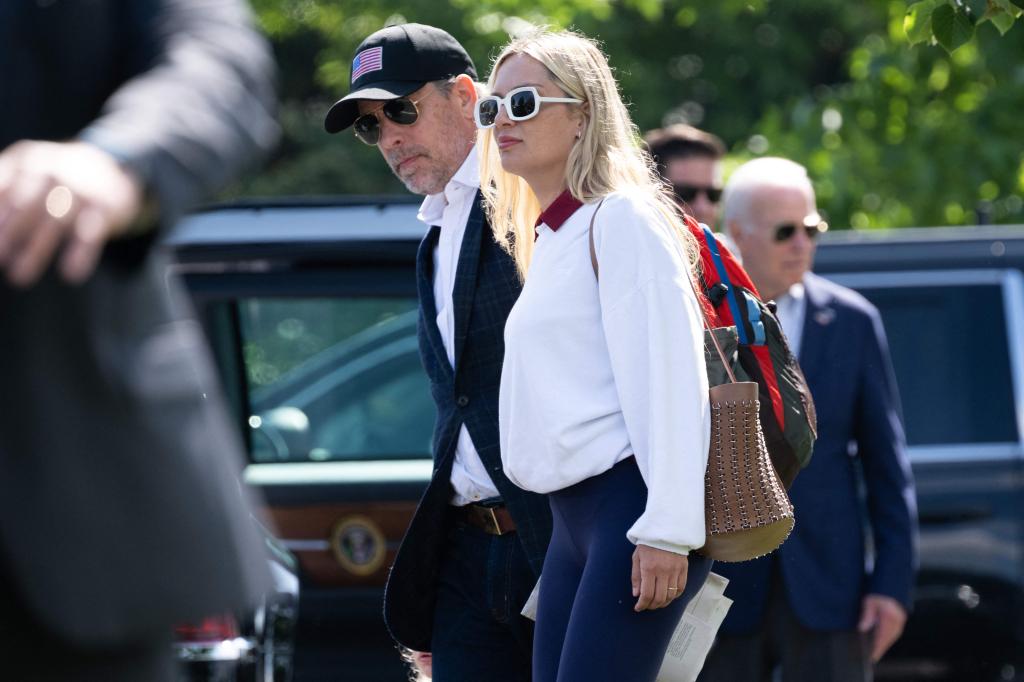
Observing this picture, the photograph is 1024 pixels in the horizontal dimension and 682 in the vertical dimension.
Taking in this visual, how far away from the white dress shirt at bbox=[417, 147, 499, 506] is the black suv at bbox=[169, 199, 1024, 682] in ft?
5.45

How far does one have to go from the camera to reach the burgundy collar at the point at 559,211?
10.5 feet

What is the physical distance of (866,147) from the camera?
9.62 metres

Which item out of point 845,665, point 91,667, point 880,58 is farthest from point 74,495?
point 880,58

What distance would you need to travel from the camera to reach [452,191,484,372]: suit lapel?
3594 mm

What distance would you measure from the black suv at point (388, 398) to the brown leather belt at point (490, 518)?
69.6 inches

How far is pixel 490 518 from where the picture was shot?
142 inches

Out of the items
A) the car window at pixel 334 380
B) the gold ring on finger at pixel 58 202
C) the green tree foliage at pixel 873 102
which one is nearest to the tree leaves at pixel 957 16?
the car window at pixel 334 380

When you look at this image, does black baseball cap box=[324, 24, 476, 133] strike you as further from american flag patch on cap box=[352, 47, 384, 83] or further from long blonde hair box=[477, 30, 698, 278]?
long blonde hair box=[477, 30, 698, 278]

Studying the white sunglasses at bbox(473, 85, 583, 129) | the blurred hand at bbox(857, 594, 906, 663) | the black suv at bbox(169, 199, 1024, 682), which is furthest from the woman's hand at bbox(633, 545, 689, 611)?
the black suv at bbox(169, 199, 1024, 682)

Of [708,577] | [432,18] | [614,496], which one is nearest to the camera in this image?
[614,496]

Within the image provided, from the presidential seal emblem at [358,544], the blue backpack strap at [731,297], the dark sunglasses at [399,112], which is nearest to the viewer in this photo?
the blue backpack strap at [731,297]

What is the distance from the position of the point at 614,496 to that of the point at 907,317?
11.3 feet

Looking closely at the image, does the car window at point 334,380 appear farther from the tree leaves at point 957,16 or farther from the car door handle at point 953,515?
the tree leaves at point 957,16

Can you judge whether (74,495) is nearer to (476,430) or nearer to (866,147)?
(476,430)
